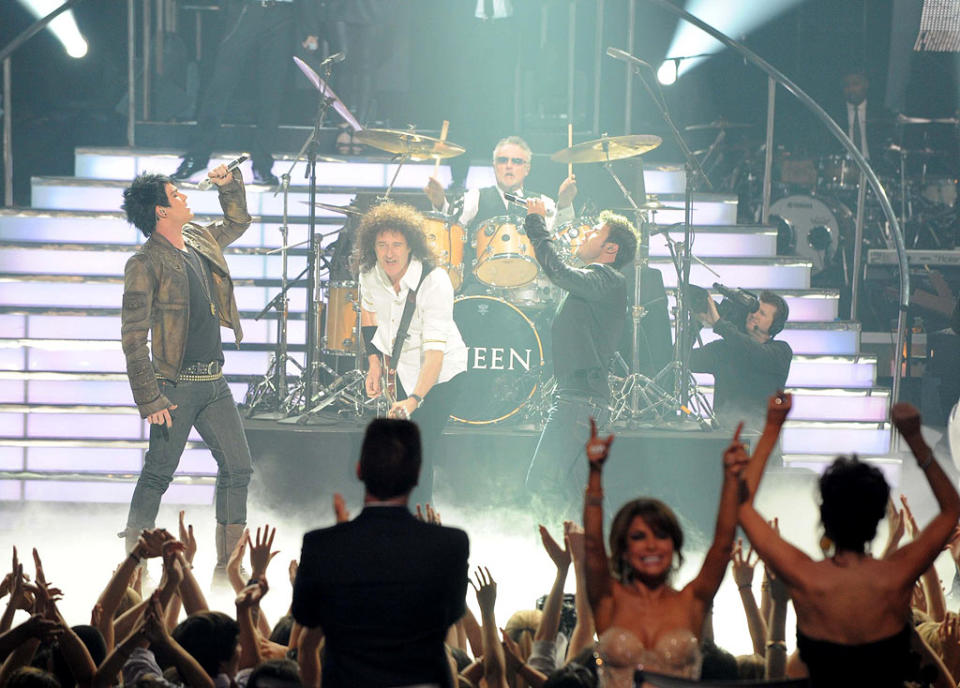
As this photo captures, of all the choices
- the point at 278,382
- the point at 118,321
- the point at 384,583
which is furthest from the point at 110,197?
the point at 384,583

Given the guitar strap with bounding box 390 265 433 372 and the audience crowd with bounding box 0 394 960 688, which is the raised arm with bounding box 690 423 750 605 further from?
the guitar strap with bounding box 390 265 433 372

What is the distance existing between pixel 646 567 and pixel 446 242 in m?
4.72

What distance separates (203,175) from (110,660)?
6336 millimetres

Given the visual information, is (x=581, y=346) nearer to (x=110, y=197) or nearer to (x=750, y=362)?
(x=750, y=362)

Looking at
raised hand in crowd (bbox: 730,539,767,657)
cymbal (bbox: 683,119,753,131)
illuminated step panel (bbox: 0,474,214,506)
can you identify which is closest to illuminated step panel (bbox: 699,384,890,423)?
illuminated step panel (bbox: 0,474,214,506)

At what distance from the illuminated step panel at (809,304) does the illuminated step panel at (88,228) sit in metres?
2.90

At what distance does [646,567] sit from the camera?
244 centimetres

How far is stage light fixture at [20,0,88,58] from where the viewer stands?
29.5 feet

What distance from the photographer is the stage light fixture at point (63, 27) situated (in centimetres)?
898

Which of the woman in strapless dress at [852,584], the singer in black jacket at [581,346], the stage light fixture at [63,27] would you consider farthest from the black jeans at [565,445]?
the stage light fixture at [63,27]

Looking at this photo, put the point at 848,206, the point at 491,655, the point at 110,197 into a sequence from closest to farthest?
the point at 491,655
the point at 110,197
the point at 848,206

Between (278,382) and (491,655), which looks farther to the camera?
(278,382)

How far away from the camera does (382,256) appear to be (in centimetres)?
594

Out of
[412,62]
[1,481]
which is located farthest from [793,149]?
[1,481]
